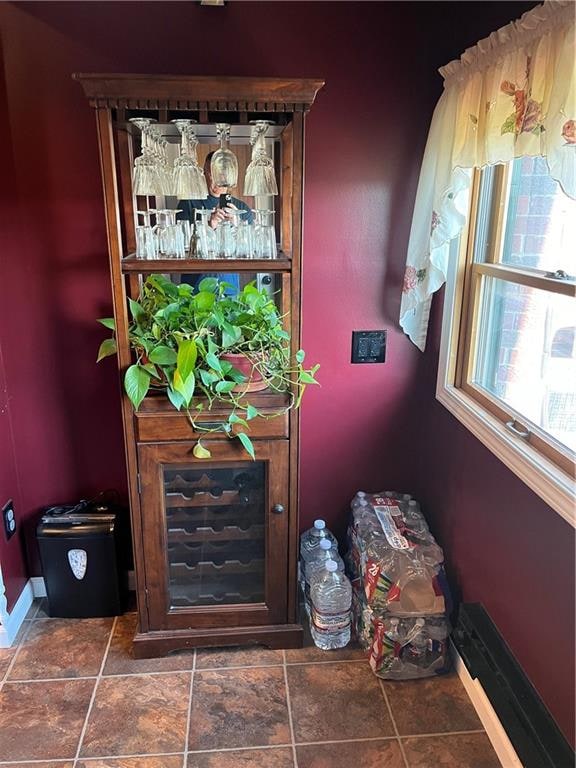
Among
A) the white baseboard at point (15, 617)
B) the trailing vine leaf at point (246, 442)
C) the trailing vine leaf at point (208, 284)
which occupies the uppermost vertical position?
the trailing vine leaf at point (208, 284)

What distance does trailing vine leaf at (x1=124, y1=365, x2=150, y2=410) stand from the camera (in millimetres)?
1677

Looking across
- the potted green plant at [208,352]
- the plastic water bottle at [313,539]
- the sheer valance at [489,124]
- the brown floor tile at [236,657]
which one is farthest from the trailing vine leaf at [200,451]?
the sheer valance at [489,124]

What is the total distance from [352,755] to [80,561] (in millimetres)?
1127

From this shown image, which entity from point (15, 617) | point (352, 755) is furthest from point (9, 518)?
point (352, 755)

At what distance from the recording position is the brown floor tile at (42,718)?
165cm

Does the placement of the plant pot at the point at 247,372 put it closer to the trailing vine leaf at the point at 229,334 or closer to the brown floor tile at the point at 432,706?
the trailing vine leaf at the point at 229,334

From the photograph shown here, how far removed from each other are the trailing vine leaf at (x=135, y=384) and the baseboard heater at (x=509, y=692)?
1218 millimetres

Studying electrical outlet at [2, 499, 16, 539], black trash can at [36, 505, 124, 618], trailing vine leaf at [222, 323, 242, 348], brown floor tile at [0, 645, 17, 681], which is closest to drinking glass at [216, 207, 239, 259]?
trailing vine leaf at [222, 323, 242, 348]

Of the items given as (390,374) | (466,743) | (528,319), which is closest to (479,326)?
(528,319)

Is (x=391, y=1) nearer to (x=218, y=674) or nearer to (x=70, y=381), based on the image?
(x=70, y=381)

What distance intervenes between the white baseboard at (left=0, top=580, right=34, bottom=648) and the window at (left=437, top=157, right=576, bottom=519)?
1.72 m

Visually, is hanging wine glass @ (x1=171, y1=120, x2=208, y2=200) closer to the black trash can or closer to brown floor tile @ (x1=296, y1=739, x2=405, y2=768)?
the black trash can

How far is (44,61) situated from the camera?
1838 millimetres

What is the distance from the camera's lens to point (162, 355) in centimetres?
166
